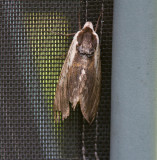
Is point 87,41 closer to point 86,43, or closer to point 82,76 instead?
point 86,43

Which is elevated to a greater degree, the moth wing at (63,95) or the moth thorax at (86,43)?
the moth thorax at (86,43)

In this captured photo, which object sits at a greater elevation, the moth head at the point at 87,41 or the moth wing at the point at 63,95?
the moth head at the point at 87,41

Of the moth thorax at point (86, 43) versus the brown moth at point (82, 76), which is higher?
the moth thorax at point (86, 43)

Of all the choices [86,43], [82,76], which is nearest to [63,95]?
[82,76]

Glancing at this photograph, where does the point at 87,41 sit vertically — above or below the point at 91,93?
above

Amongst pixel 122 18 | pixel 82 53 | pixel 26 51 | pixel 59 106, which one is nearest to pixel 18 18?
pixel 26 51
